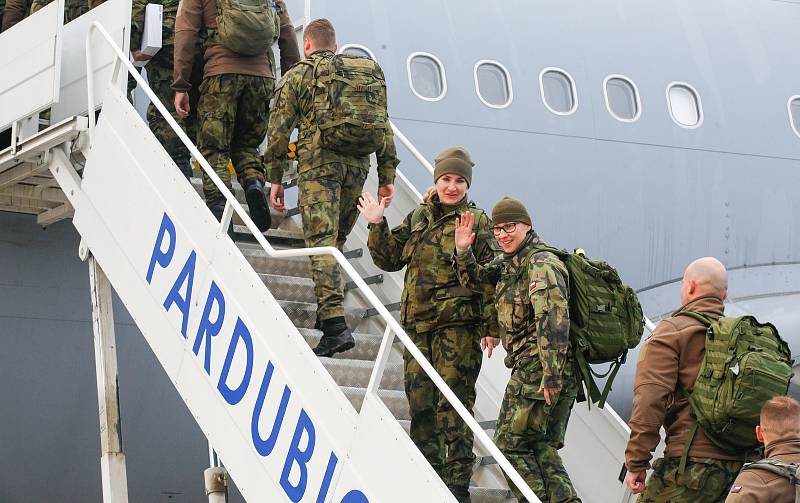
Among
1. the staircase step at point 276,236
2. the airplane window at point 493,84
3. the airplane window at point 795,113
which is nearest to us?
the staircase step at point 276,236

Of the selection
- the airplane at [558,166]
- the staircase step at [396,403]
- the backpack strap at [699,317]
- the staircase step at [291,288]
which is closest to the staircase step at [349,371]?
the staircase step at [396,403]

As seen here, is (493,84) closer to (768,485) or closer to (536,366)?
(536,366)

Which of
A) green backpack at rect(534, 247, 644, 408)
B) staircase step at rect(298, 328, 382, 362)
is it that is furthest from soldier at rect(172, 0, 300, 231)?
green backpack at rect(534, 247, 644, 408)

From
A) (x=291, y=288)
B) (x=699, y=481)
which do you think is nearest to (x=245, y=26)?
(x=291, y=288)

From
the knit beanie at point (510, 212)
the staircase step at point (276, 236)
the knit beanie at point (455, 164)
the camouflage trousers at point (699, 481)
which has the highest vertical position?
the knit beanie at point (455, 164)

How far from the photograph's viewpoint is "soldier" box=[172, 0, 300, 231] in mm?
6555

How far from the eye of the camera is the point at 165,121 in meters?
7.12

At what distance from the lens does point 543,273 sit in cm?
507

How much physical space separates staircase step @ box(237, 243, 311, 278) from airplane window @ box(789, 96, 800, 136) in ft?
18.7

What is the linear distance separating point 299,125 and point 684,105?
506cm

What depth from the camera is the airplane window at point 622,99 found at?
1006 cm

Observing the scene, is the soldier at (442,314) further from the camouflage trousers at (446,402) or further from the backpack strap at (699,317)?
the backpack strap at (699,317)

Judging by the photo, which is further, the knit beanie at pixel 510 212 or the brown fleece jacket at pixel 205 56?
the brown fleece jacket at pixel 205 56

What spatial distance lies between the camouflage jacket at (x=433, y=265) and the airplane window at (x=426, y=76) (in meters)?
3.64
